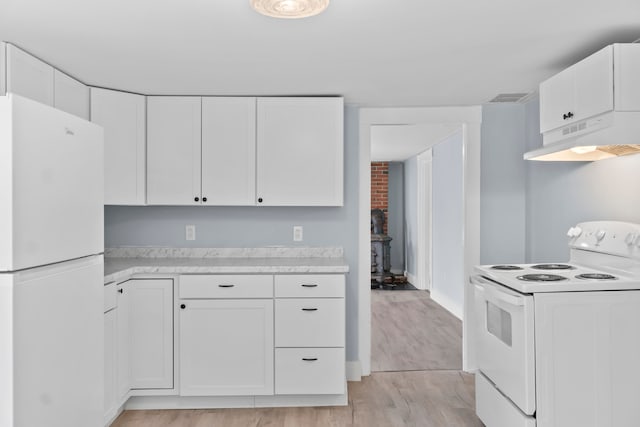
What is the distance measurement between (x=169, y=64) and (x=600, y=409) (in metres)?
2.77

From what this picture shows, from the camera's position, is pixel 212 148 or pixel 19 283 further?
pixel 212 148

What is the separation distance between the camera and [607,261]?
2.56 metres

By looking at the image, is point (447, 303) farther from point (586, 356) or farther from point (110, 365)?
point (110, 365)

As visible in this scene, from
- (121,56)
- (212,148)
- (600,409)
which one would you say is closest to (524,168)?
(600,409)

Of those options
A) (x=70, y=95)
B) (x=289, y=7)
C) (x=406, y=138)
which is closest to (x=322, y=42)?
(x=289, y=7)

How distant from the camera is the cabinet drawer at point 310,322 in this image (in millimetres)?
3049

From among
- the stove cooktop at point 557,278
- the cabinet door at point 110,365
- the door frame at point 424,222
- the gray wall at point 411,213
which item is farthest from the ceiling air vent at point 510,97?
the gray wall at point 411,213

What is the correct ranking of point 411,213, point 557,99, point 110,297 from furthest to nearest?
1. point 411,213
2. point 110,297
3. point 557,99

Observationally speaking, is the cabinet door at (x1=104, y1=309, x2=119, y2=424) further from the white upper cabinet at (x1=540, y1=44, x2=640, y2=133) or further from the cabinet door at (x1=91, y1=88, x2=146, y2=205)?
the white upper cabinet at (x1=540, y1=44, x2=640, y2=133)

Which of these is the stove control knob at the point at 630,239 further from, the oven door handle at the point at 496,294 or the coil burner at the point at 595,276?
the oven door handle at the point at 496,294

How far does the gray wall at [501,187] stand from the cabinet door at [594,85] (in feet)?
4.57

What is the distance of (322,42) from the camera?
7.61 ft

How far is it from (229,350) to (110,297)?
0.80 metres

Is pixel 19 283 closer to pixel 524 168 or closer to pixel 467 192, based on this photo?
pixel 467 192
